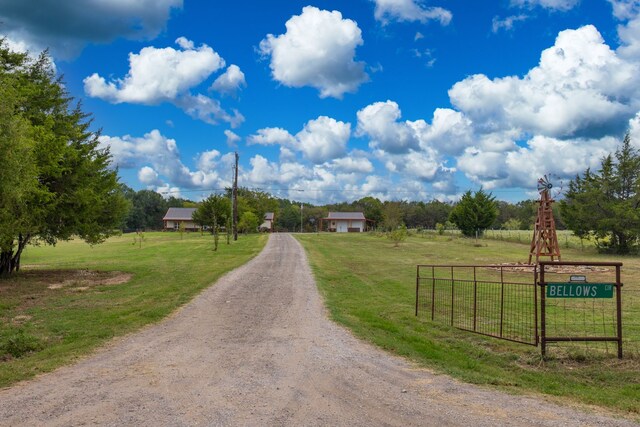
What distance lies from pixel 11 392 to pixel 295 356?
3840mm

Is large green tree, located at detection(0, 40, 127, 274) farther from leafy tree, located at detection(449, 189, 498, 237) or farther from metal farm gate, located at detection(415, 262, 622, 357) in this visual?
leafy tree, located at detection(449, 189, 498, 237)

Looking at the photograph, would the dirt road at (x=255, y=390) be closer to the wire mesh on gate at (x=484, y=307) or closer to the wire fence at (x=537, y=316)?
the wire fence at (x=537, y=316)

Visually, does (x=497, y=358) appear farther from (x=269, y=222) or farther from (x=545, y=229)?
(x=269, y=222)

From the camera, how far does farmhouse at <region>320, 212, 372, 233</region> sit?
3981 inches

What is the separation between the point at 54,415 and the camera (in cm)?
498

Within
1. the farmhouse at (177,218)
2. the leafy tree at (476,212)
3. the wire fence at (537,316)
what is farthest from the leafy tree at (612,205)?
the farmhouse at (177,218)

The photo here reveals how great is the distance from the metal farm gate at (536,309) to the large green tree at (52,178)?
40.8ft

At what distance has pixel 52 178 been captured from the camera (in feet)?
61.3

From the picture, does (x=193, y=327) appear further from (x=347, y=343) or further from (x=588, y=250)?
(x=588, y=250)

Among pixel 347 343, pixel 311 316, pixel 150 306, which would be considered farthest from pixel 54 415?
pixel 150 306

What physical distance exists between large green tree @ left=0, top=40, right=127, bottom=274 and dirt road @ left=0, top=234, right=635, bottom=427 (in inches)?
353

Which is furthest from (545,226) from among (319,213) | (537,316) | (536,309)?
(319,213)

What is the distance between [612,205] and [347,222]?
2534 inches

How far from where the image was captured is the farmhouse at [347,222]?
332 feet
